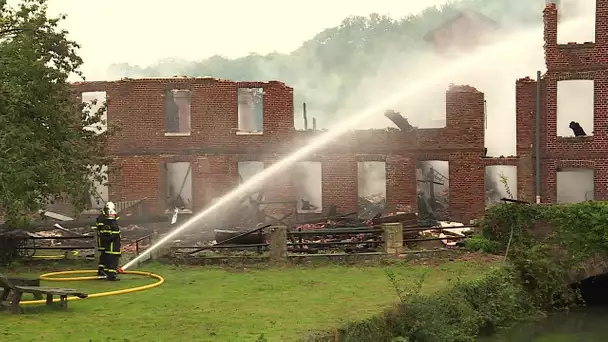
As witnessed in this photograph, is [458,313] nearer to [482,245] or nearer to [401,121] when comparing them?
[482,245]

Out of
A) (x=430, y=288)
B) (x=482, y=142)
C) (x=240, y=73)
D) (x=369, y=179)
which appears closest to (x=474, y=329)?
(x=430, y=288)

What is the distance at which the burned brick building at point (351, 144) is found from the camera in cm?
2855

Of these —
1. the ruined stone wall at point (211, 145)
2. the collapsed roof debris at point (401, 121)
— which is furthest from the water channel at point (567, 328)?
the ruined stone wall at point (211, 145)

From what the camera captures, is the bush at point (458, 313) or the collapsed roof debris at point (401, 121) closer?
the bush at point (458, 313)

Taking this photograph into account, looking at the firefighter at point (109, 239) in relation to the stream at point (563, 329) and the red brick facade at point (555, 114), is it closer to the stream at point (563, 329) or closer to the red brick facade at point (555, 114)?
the stream at point (563, 329)

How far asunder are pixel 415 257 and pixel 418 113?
29967mm

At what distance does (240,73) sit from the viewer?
262 ft

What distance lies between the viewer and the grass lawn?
11.2m

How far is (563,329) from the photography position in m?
16.6

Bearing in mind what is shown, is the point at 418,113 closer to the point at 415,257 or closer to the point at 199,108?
the point at 199,108

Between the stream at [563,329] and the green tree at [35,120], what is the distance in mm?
9861

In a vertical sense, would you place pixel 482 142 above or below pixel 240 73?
below

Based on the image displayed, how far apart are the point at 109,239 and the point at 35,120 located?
10.4 ft

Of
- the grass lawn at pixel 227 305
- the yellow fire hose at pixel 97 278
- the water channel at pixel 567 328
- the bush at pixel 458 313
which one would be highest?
the yellow fire hose at pixel 97 278
